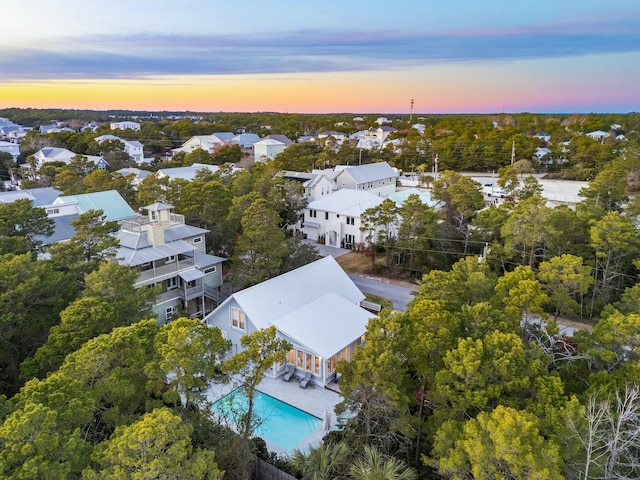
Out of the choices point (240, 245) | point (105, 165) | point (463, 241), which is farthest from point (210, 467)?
point (105, 165)

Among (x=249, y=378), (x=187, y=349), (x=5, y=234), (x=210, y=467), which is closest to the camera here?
(x=210, y=467)

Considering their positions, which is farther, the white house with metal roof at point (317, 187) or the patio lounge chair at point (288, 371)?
the white house with metal roof at point (317, 187)

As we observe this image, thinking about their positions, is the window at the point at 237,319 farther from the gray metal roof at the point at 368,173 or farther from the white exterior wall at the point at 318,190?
the gray metal roof at the point at 368,173

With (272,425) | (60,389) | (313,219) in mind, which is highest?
(60,389)

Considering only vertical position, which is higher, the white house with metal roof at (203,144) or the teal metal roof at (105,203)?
the white house with metal roof at (203,144)

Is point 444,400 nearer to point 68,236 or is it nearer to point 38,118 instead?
point 68,236

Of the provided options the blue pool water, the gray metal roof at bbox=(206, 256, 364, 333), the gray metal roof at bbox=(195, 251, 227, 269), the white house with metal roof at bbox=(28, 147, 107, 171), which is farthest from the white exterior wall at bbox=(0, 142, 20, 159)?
the blue pool water

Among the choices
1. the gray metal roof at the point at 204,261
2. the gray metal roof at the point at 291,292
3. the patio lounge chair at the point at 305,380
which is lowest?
the patio lounge chair at the point at 305,380


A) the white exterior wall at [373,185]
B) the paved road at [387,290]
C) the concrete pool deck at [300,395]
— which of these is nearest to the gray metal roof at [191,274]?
the concrete pool deck at [300,395]
